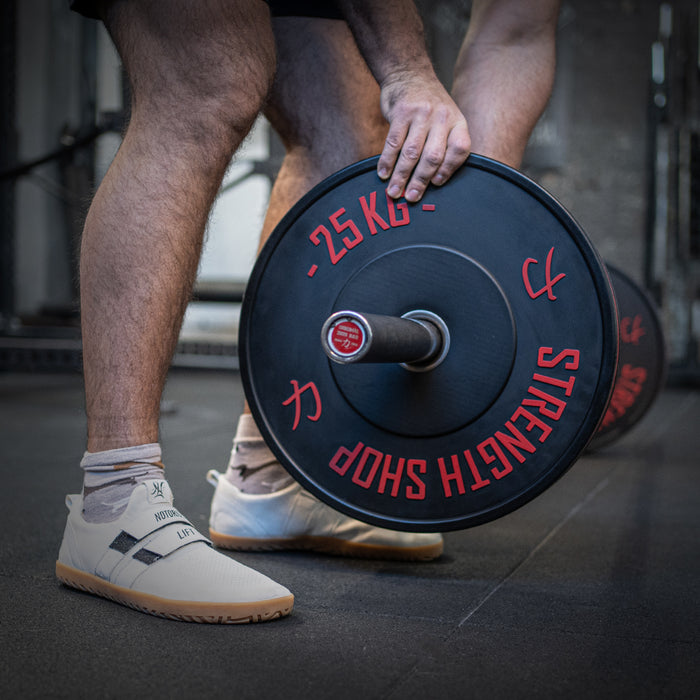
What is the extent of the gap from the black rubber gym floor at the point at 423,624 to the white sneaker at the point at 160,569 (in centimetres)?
2

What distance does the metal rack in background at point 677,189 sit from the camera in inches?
147

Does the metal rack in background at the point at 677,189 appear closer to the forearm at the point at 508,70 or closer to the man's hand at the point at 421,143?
the forearm at the point at 508,70

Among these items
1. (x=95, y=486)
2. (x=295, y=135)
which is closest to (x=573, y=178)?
(x=295, y=135)

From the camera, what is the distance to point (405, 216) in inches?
33.9

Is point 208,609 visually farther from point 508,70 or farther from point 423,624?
point 508,70

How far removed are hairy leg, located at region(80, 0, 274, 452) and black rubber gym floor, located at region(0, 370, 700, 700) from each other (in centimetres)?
20

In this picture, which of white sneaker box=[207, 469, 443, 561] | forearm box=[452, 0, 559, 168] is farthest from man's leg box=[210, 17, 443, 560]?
forearm box=[452, 0, 559, 168]

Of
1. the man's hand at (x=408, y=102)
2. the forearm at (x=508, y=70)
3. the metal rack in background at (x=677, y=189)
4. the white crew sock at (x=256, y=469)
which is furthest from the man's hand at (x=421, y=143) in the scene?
the metal rack in background at (x=677, y=189)

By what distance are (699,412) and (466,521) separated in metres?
2.28

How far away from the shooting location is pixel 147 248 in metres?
0.84

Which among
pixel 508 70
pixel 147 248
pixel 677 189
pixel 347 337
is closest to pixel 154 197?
pixel 147 248

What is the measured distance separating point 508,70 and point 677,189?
126 inches

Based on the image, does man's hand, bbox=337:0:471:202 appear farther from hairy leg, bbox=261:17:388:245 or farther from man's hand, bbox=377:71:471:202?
hairy leg, bbox=261:17:388:245

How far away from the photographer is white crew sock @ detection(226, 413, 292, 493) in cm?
104
